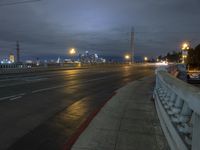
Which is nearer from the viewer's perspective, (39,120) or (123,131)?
(123,131)

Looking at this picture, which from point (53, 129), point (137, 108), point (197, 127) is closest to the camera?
point (197, 127)

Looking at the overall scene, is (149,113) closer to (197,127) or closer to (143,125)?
(143,125)

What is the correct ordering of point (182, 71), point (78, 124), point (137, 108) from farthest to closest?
1. point (182, 71)
2. point (137, 108)
3. point (78, 124)

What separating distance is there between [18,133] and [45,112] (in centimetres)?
297

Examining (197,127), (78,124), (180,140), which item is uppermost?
(197,127)

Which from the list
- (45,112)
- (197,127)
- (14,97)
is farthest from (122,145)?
(14,97)

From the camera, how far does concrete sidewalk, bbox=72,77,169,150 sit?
21.6ft

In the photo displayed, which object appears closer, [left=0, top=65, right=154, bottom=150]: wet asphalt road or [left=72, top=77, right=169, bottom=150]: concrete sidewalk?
[left=72, top=77, right=169, bottom=150]: concrete sidewalk

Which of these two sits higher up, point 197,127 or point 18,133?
point 197,127

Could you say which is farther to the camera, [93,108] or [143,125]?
[93,108]

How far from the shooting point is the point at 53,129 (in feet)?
26.9

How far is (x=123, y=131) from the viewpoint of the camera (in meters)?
7.79

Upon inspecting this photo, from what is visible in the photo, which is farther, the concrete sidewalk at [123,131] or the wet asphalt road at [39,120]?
the wet asphalt road at [39,120]

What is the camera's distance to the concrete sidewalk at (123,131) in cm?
659
